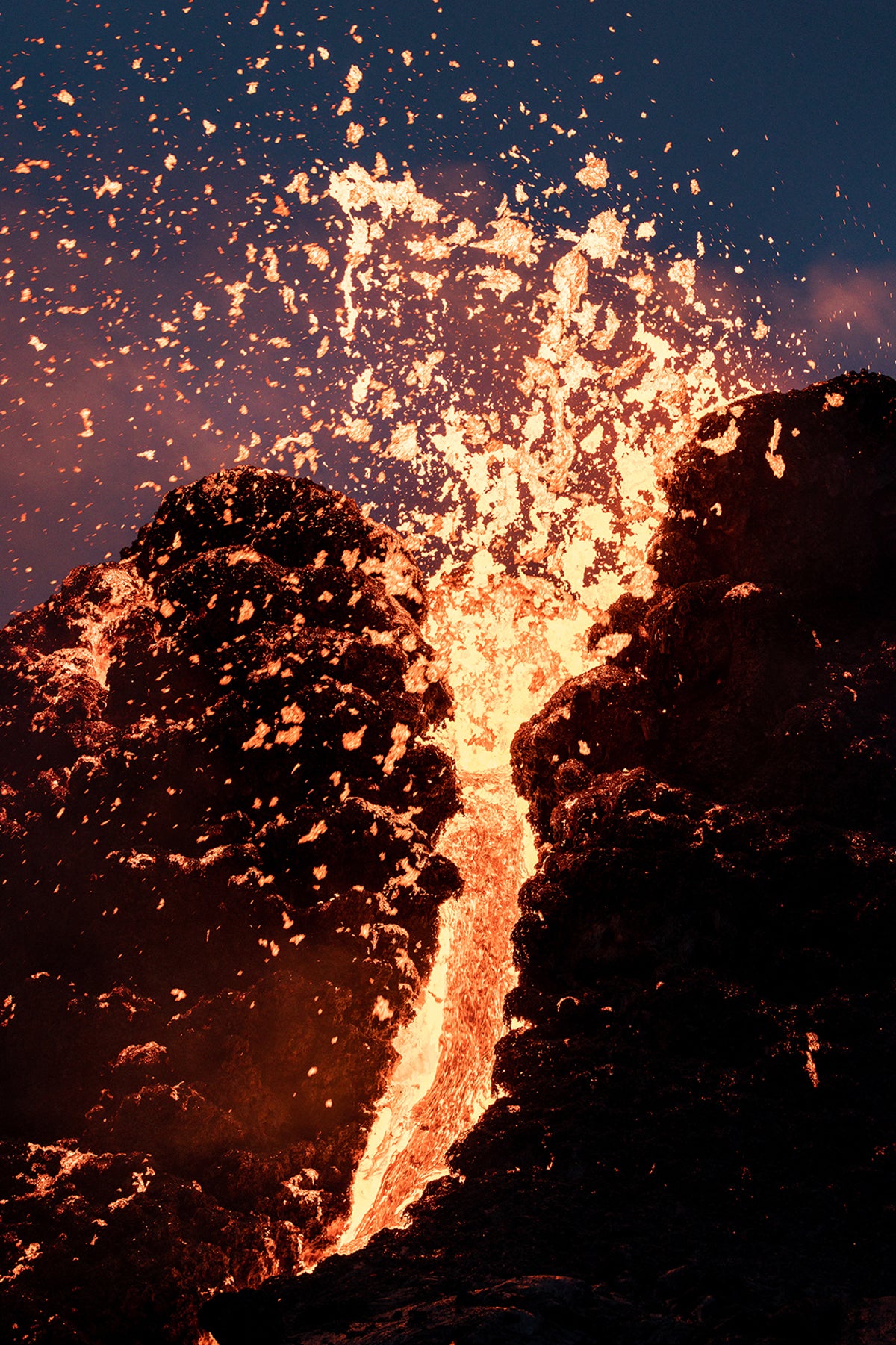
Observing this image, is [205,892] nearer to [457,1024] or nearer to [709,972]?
[457,1024]

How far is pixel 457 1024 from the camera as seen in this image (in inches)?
411

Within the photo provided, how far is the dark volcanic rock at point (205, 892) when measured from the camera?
25.4ft

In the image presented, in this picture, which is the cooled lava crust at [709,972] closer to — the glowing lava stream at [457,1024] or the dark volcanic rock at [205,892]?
the glowing lava stream at [457,1024]

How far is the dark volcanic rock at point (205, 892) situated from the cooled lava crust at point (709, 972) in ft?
6.56

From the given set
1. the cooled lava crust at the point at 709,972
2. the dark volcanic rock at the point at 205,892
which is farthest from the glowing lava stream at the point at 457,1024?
the cooled lava crust at the point at 709,972

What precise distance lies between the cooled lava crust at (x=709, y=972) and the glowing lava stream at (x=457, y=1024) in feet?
4.06

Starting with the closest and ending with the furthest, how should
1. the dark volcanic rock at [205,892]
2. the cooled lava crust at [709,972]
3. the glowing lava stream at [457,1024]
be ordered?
the cooled lava crust at [709,972], the dark volcanic rock at [205,892], the glowing lava stream at [457,1024]

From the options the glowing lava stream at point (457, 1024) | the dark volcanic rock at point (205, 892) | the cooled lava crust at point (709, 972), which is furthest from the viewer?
the glowing lava stream at point (457, 1024)

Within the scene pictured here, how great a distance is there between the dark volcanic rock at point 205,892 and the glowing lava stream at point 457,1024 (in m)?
0.29

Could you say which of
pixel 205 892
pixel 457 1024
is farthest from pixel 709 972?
pixel 205 892

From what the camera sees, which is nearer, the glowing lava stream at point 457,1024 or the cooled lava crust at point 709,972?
the cooled lava crust at point 709,972

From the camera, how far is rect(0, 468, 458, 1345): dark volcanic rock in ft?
25.4

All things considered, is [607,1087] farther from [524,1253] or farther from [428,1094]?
[428,1094]

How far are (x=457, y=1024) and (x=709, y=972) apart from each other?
3905mm
